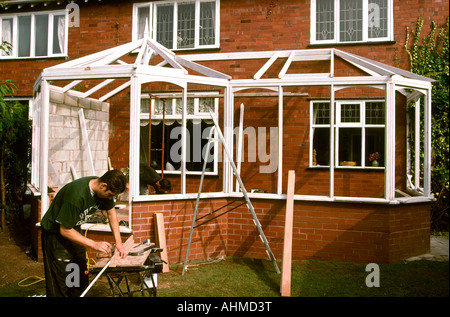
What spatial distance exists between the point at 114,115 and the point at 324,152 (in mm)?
5232

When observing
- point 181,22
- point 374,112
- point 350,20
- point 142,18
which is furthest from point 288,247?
point 142,18

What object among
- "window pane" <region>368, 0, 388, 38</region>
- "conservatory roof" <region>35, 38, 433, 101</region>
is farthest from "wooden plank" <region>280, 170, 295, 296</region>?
"window pane" <region>368, 0, 388, 38</region>

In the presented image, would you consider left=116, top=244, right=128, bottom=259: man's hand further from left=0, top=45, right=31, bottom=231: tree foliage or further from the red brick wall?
left=0, top=45, right=31, bottom=231: tree foliage

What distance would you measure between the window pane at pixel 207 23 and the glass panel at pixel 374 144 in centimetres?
442

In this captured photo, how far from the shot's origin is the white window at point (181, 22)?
33.1ft

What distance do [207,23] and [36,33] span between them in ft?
15.8

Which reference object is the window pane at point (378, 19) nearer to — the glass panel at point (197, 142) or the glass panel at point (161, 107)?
the glass panel at point (197, 142)

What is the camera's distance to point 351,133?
9.45m

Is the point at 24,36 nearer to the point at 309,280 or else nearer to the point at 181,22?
the point at 181,22

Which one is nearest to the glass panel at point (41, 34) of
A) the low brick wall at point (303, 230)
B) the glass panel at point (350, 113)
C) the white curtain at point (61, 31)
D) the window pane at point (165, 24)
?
the white curtain at point (61, 31)

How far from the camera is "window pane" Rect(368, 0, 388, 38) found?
30.6 feet

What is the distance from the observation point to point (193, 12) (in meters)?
10.2

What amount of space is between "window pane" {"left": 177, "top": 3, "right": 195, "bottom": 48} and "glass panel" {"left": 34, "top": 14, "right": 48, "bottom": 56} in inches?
150
